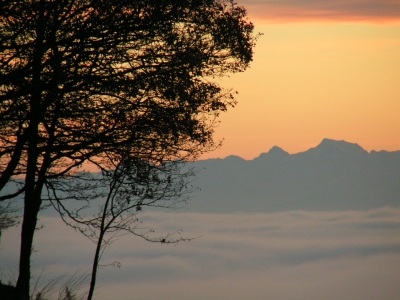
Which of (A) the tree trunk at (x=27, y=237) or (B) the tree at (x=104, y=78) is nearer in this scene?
(B) the tree at (x=104, y=78)

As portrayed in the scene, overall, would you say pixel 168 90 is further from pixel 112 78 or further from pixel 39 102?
pixel 39 102

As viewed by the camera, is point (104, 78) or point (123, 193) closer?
point (104, 78)

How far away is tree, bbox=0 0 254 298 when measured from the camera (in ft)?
45.3

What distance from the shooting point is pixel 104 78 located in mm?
14703

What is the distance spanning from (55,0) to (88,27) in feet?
2.76

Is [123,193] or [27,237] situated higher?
[123,193]

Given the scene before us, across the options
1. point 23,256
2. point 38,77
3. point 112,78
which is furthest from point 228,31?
point 23,256

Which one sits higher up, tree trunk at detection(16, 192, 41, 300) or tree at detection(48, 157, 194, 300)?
tree at detection(48, 157, 194, 300)

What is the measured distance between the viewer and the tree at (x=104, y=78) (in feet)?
45.3

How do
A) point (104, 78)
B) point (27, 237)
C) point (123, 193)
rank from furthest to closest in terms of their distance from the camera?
point (123, 193) < point (27, 237) < point (104, 78)

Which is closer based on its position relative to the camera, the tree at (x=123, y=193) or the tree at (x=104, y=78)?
the tree at (x=104, y=78)

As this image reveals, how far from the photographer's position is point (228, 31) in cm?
1658

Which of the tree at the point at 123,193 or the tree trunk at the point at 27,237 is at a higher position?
the tree at the point at 123,193

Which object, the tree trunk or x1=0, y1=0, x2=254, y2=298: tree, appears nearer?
x1=0, y1=0, x2=254, y2=298: tree
